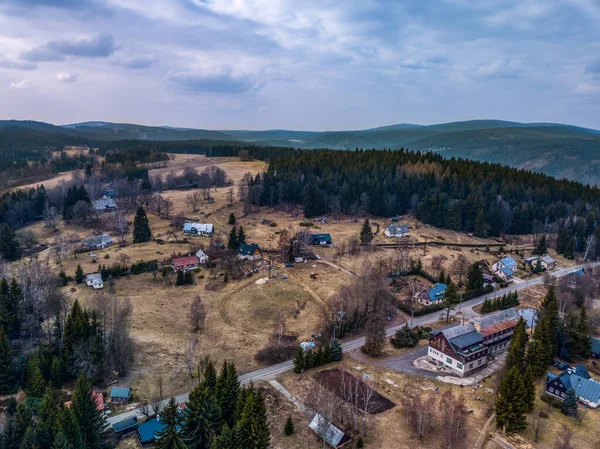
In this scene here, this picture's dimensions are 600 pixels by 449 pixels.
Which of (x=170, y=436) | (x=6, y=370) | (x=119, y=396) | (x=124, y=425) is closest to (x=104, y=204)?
(x=6, y=370)

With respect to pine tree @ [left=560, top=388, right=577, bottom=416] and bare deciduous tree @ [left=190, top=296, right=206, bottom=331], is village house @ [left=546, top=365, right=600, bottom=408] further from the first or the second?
bare deciduous tree @ [left=190, top=296, right=206, bottom=331]

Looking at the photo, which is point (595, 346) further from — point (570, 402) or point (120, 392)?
point (120, 392)

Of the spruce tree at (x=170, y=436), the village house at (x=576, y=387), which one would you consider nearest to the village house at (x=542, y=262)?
the village house at (x=576, y=387)

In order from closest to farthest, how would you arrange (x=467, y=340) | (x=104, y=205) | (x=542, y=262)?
(x=467, y=340)
(x=542, y=262)
(x=104, y=205)

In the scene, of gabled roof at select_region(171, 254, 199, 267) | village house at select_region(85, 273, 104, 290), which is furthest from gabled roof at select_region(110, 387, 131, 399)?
gabled roof at select_region(171, 254, 199, 267)

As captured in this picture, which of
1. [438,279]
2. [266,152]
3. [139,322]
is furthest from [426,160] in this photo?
[139,322]

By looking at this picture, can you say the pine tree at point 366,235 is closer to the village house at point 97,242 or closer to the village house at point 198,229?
the village house at point 198,229
